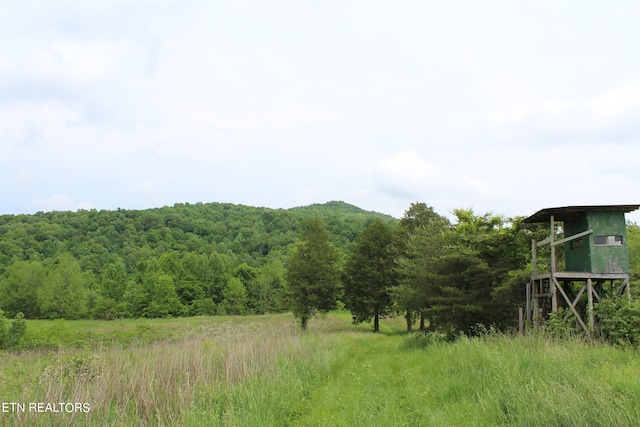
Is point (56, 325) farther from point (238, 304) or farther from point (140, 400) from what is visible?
point (140, 400)

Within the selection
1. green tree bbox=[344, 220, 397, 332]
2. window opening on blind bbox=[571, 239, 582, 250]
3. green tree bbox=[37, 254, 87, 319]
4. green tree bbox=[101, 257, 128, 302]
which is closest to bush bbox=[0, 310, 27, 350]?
green tree bbox=[37, 254, 87, 319]

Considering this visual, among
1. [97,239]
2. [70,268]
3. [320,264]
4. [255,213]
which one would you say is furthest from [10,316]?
[255,213]

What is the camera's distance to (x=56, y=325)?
1786 inches

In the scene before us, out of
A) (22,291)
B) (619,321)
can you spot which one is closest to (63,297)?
(22,291)

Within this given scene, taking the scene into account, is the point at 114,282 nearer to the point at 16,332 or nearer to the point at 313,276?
the point at 16,332

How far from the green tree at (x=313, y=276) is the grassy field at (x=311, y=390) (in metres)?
24.8

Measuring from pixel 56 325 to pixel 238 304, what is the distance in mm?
33732

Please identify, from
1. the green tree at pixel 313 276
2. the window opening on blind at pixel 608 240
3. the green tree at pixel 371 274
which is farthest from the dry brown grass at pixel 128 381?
the green tree at pixel 313 276

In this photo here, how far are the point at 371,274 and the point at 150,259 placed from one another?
67.4 meters

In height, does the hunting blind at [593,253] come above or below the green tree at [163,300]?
above

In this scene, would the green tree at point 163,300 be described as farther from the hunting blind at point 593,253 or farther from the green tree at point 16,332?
the hunting blind at point 593,253

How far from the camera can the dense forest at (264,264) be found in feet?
69.0

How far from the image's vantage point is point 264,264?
97.9 metres

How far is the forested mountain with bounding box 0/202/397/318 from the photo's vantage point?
7200 cm
